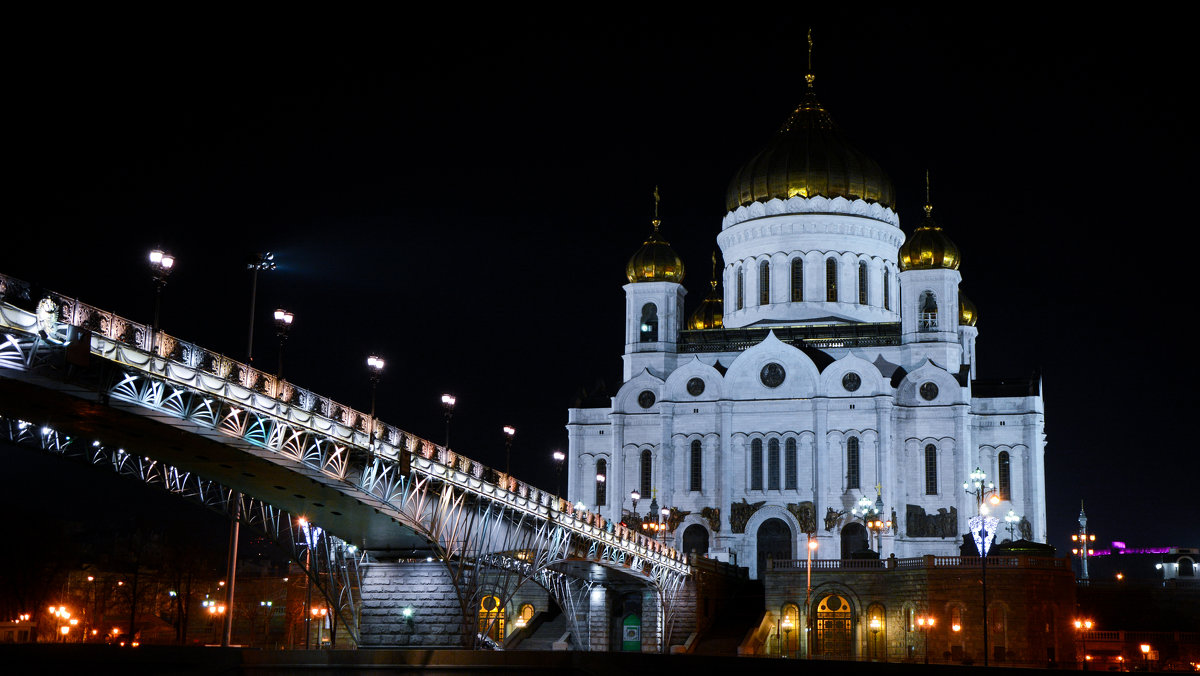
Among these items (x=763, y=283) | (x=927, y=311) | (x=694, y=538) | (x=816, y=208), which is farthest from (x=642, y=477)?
(x=816, y=208)

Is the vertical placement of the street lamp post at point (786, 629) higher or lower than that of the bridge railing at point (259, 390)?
lower

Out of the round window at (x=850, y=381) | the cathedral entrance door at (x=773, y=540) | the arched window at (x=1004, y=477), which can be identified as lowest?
the cathedral entrance door at (x=773, y=540)

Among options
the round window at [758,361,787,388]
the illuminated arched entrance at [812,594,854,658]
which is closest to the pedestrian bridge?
the illuminated arched entrance at [812,594,854,658]

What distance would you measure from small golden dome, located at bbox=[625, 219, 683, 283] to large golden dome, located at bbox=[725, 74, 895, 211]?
16.7 feet

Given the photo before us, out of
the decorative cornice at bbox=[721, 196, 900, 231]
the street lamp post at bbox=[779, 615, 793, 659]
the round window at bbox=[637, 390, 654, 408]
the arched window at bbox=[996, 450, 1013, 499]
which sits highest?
the decorative cornice at bbox=[721, 196, 900, 231]

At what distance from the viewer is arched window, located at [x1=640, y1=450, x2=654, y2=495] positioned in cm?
7788

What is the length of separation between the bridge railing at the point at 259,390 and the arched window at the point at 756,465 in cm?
2617

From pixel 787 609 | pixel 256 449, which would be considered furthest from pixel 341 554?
pixel 787 609

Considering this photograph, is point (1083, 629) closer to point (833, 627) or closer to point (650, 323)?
point (833, 627)

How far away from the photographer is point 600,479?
263ft

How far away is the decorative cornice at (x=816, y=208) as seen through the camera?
82.1m

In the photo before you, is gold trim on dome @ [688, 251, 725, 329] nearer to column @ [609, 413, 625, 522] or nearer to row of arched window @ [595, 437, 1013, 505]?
column @ [609, 413, 625, 522]

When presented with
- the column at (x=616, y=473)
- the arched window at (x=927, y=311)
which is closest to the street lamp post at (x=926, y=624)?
the column at (x=616, y=473)

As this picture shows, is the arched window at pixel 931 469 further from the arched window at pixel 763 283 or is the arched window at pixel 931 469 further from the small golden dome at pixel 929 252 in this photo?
the arched window at pixel 763 283
